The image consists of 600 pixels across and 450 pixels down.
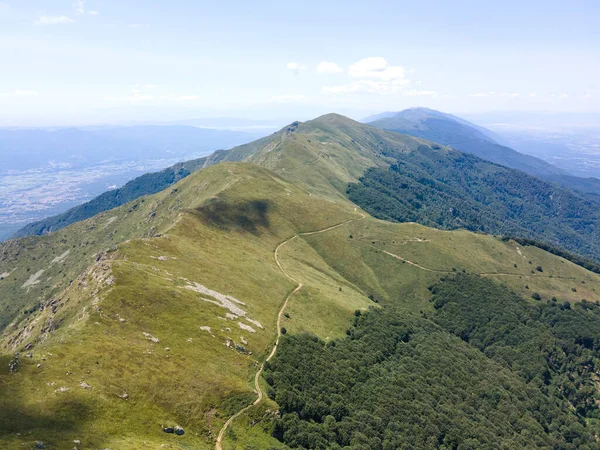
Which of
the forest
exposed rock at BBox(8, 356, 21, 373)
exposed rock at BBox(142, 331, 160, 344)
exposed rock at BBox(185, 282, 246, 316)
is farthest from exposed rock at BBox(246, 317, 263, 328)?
exposed rock at BBox(8, 356, 21, 373)

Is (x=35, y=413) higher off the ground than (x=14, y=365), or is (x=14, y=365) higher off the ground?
(x=14, y=365)

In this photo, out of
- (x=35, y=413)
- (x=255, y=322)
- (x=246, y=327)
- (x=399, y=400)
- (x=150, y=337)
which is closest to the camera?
(x=35, y=413)

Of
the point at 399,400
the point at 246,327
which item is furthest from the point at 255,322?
the point at 399,400

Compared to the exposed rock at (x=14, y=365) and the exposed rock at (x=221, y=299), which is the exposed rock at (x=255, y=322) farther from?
the exposed rock at (x=14, y=365)

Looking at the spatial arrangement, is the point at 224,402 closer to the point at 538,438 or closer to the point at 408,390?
the point at 408,390

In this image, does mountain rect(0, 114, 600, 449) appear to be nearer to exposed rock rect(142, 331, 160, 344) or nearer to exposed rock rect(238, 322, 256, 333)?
exposed rock rect(142, 331, 160, 344)

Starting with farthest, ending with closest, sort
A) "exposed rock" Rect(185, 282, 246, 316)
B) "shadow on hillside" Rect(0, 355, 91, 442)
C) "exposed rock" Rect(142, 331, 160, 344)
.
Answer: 1. "exposed rock" Rect(185, 282, 246, 316)
2. "exposed rock" Rect(142, 331, 160, 344)
3. "shadow on hillside" Rect(0, 355, 91, 442)

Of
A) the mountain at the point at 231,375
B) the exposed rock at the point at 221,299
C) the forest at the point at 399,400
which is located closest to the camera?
the mountain at the point at 231,375

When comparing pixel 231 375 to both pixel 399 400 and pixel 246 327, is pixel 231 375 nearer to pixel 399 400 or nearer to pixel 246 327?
pixel 246 327

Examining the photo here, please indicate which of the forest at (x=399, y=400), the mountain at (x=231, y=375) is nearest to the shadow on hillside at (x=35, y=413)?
the mountain at (x=231, y=375)
